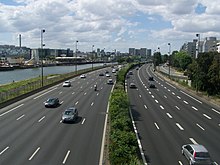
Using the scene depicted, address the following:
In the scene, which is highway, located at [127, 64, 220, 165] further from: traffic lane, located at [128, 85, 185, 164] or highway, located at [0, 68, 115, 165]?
highway, located at [0, 68, 115, 165]

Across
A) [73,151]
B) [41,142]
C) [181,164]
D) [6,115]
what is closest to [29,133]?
[41,142]

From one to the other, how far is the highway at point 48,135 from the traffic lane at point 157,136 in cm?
384

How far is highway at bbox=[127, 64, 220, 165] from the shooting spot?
25.7m

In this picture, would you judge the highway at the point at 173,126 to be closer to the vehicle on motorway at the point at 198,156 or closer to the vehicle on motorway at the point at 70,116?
the vehicle on motorway at the point at 198,156

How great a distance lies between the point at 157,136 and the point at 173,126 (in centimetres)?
531

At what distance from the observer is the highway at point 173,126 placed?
84.4 ft

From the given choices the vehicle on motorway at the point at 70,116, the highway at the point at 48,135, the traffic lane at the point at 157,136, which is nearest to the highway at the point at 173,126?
the traffic lane at the point at 157,136

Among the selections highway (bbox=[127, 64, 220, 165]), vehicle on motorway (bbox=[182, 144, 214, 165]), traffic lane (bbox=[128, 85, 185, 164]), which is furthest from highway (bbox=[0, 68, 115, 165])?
vehicle on motorway (bbox=[182, 144, 214, 165])

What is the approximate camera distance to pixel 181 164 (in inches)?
921

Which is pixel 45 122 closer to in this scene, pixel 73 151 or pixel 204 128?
pixel 73 151

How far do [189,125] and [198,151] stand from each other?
13602 millimetres

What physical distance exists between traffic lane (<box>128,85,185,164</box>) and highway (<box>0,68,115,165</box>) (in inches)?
151

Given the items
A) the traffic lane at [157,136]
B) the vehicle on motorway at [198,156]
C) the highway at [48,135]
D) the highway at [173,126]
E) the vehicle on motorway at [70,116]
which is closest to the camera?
the vehicle on motorway at [198,156]

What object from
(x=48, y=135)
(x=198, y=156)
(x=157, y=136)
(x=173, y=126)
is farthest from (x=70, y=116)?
(x=198, y=156)
